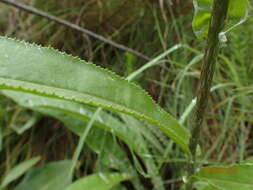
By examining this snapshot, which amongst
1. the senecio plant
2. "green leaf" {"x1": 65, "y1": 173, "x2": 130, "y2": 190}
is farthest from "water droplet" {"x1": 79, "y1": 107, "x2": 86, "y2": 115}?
the senecio plant

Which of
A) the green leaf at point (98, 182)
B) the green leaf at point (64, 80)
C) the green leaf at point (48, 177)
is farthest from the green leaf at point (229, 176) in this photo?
the green leaf at point (48, 177)

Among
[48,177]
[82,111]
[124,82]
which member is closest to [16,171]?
[48,177]

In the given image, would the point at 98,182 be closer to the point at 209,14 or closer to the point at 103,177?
the point at 103,177

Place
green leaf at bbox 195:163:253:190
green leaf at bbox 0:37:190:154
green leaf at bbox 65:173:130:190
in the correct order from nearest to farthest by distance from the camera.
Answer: green leaf at bbox 0:37:190:154 < green leaf at bbox 195:163:253:190 < green leaf at bbox 65:173:130:190

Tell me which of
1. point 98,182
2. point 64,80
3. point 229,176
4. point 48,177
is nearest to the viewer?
point 64,80

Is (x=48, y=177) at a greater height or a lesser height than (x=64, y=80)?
lesser

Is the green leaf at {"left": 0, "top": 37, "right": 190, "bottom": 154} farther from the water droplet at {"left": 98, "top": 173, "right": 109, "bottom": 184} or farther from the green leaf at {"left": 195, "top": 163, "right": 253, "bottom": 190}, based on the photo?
the water droplet at {"left": 98, "top": 173, "right": 109, "bottom": 184}

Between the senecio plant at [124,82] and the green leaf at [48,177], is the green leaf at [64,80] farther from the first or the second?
the green leaf at [48,177]
